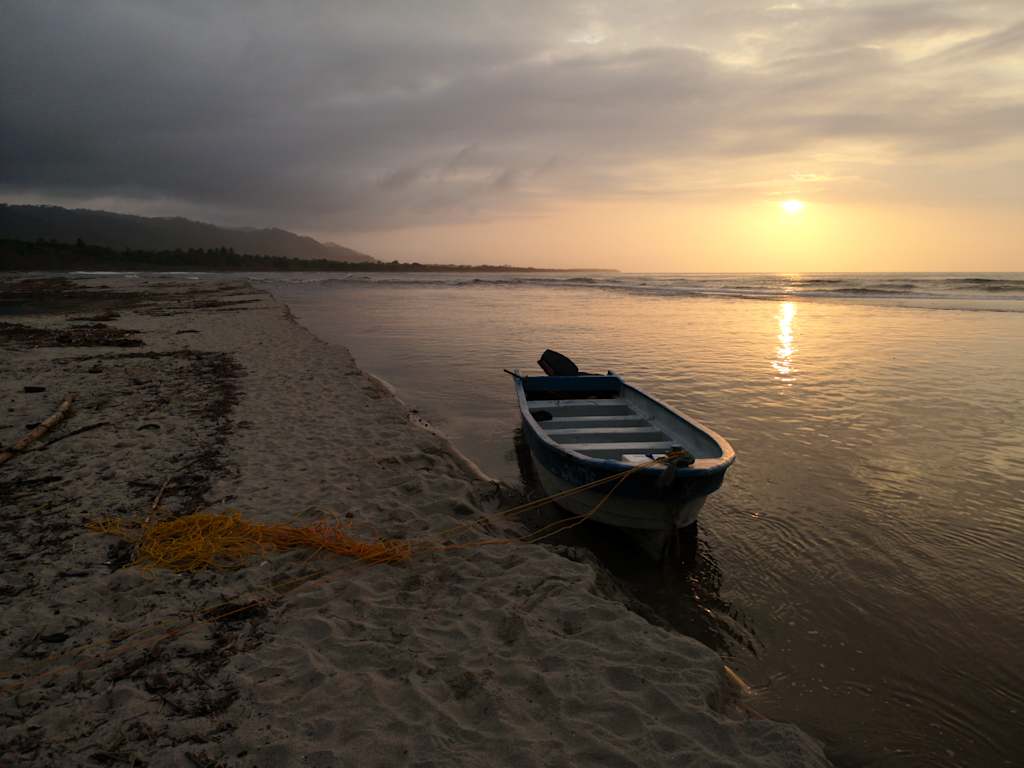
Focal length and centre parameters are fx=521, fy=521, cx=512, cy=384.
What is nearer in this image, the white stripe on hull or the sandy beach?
the sandy beach

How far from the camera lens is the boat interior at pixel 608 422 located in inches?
268

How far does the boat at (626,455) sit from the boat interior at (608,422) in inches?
0.5

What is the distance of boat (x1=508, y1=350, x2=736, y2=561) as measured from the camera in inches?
207

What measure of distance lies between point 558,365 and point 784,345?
12.5 metres

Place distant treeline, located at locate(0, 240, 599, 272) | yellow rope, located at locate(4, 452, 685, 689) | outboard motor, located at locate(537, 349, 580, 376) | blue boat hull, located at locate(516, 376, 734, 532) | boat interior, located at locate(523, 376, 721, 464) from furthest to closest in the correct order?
distant treeline, located at locate(0, 240, 599, 272) → outboard motor, located at locate(537, 349, 580, 376) → boat interior, located at locate(523, 376, 721, 464) → blue boat hull, located at locate(516, 376, 734, 532) → yellow rope, located at locate(4, 452, 685, 689)

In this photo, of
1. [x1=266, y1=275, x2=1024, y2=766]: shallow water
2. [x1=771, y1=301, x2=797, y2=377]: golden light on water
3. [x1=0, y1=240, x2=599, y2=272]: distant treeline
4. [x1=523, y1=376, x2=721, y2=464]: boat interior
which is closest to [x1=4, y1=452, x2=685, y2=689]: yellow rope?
[x1=523, y1=376, x2=721, y2=464]: boat interior

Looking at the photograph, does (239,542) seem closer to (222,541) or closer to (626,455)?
(222,541)

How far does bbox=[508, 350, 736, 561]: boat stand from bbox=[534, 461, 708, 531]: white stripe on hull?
0.03 ft

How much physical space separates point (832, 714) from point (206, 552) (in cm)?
528

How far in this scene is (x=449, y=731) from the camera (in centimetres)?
305

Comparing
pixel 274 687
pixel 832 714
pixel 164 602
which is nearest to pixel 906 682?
pixel 832 714

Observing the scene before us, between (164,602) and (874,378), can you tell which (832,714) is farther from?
(874,378)

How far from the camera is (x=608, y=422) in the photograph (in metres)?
8.23

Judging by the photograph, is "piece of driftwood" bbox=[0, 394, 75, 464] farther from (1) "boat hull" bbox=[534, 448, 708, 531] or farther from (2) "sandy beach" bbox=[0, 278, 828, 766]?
(1) "boat hull" bbox=[534, 448, 708, 531]
